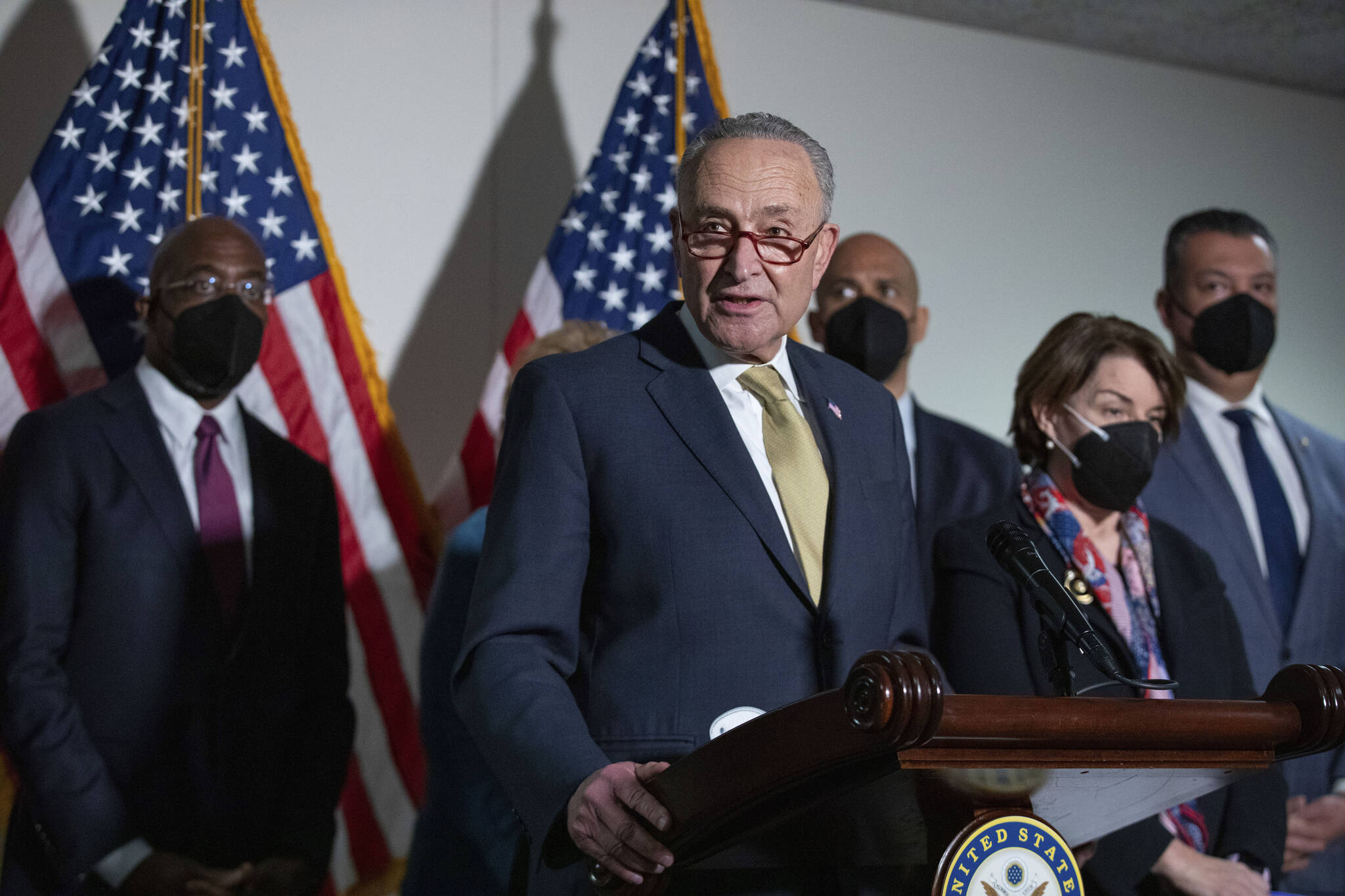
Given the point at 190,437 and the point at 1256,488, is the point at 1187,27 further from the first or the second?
the point at 190,437

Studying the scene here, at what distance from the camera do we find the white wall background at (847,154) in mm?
3799

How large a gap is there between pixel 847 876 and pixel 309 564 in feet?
5.78

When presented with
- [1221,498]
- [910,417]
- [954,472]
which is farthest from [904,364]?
[1221,498]

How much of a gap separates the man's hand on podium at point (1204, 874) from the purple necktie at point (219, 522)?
1.75 meters

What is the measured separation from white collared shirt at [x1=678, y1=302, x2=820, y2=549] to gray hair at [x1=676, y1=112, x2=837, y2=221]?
16cm

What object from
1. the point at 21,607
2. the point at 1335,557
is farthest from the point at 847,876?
the point at 1335,557

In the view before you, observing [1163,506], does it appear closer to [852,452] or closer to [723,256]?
[852,452]

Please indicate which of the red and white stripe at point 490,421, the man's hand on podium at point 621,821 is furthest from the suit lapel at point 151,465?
the man's hand on podium at point 621,821

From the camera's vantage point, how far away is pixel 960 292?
4.74 m

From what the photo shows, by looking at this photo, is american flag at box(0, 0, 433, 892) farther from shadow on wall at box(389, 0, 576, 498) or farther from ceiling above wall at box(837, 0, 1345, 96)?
ceiling above wall at box(837, 0, 1345, 96)

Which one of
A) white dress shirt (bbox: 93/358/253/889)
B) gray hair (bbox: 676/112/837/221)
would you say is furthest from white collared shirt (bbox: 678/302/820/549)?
white dress shirt (bbox: 93/358/253/889)

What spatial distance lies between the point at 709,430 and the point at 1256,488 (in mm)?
1959

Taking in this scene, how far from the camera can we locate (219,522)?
248 centimetres

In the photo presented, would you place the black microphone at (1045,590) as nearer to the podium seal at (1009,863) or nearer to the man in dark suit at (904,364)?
the podium seal at (1009,863)
